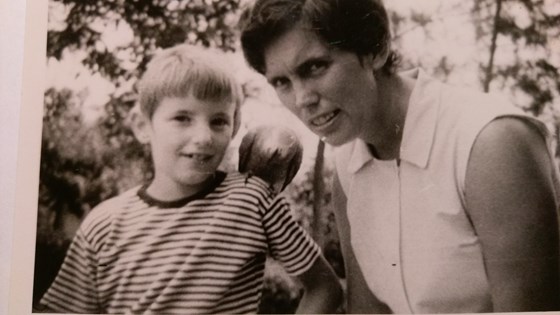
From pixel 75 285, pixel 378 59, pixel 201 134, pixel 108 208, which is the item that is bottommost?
pixel 75 285

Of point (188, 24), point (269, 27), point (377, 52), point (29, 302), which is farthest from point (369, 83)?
point (29, 302)

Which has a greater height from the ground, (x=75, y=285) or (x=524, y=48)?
(x=524, y=48)

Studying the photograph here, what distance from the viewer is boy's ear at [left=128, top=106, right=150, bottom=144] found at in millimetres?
828

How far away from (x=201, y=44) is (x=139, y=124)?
0.14 m

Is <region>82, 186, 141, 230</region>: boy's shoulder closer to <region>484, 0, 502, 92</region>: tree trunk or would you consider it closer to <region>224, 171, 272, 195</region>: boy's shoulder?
<region>224, 171, 272, 195</region>: boy's shoulder

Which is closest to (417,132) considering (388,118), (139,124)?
(388,118)

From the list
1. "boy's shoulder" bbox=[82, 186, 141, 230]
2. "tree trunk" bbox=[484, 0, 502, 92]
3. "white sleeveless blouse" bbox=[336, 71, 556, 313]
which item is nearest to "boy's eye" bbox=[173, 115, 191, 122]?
"boy's shoulder" bbox=[82, 186, 141, 230]

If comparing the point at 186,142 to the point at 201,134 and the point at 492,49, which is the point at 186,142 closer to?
the point at 201,134

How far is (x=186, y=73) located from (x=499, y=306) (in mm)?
523

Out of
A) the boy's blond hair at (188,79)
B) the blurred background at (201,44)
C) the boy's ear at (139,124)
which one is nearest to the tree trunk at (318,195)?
the blurred background at (201,44)

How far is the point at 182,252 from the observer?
80 centimetres

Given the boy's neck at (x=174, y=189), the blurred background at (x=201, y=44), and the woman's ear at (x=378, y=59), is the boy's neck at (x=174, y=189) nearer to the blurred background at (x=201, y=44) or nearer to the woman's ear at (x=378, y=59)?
the blurred background at (x=201, y=44)

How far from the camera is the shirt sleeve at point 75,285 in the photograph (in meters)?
0.80

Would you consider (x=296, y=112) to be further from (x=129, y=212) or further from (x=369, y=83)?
(x=129, y=212)
